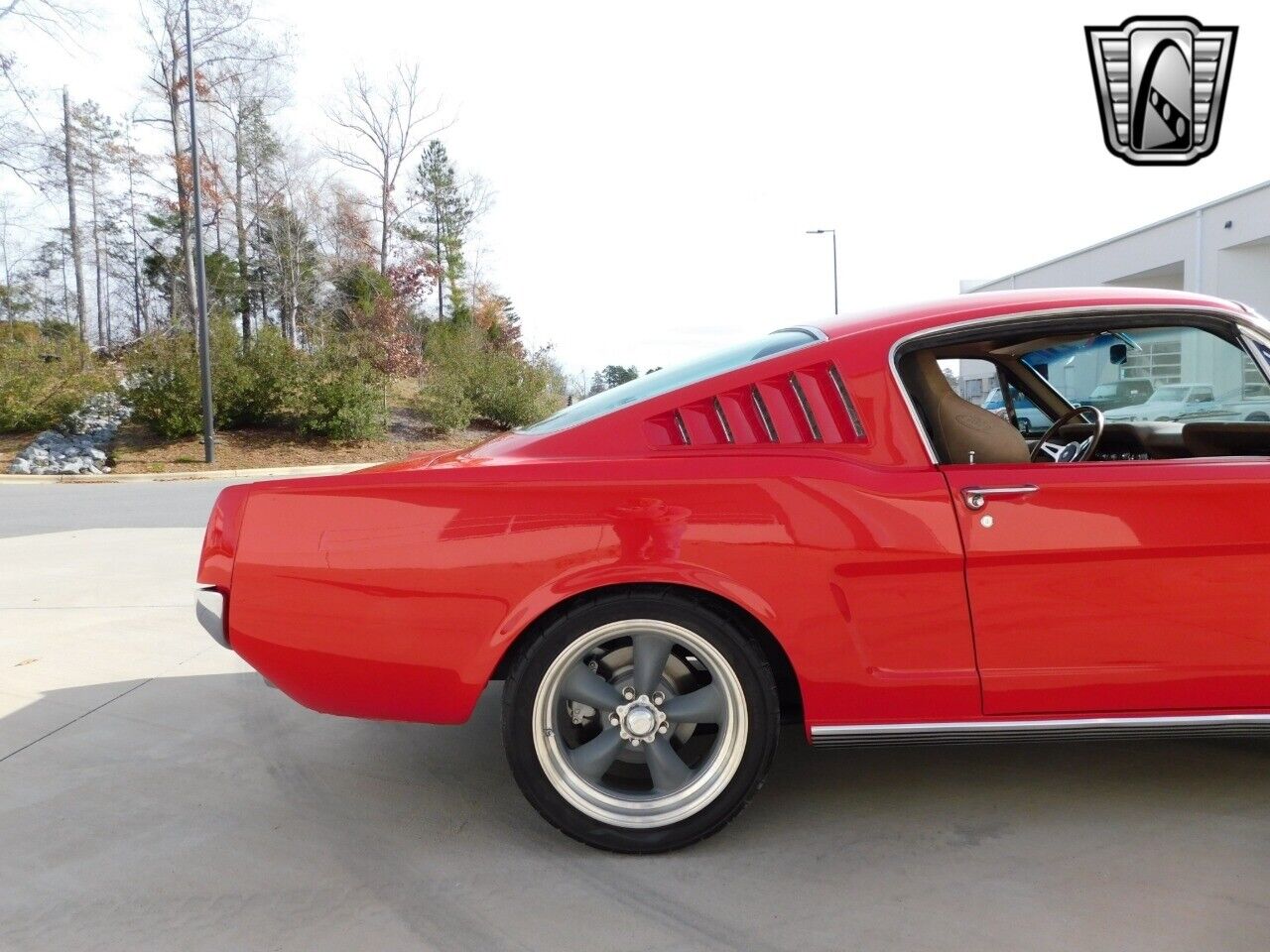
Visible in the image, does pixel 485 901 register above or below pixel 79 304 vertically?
below

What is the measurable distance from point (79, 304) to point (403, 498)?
133 feet

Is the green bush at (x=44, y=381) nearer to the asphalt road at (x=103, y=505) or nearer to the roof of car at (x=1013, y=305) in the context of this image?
the asphalt road at (x=103, y=505)

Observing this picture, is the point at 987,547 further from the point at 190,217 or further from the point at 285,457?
the point at 190,217

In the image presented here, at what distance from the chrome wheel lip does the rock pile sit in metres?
20.9

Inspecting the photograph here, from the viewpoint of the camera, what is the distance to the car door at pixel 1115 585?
2.54 metres

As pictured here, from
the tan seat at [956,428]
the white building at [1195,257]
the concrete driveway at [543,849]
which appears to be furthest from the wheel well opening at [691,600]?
the white building at [1195,257]

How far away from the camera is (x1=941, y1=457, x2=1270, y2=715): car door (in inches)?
100

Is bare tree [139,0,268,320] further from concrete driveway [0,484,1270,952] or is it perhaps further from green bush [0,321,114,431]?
concrete driveway [0,484,1270,952]

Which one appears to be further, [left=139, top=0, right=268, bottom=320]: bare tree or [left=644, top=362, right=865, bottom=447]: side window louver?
[left=139, top=0, right=268, bottom=320]: bare tree

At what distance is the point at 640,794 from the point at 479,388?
26.4m

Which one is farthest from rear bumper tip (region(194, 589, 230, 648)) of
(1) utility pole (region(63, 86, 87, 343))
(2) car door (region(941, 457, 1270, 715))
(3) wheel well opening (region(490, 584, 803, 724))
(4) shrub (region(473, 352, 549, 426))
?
(1) utility pole (region(63, 86, 87, 343))

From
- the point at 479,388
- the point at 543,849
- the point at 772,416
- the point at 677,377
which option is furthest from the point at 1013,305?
the point at 479,388

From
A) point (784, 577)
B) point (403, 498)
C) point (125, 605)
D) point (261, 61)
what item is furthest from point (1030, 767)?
point (261, 61)

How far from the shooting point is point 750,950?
7.15ft
